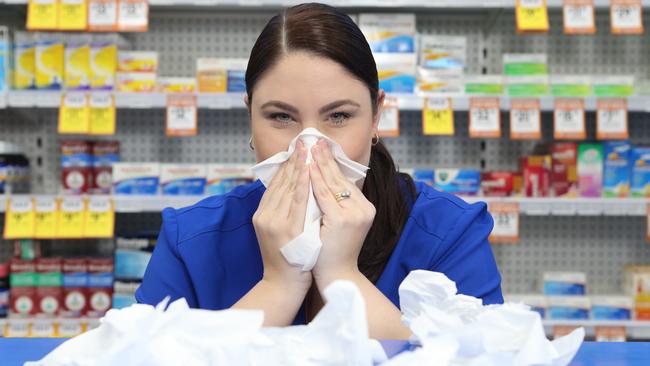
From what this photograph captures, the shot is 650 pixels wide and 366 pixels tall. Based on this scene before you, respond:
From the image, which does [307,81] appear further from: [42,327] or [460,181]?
[42,327]

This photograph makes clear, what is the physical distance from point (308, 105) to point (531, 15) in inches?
71.0

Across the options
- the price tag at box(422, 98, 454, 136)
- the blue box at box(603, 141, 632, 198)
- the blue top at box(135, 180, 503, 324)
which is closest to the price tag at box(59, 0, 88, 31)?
the price tag at box(422, 98, 454, 136)

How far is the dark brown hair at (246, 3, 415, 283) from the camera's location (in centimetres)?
140

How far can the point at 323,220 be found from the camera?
50.6 inches

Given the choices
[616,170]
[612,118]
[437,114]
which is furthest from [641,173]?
[437,114]

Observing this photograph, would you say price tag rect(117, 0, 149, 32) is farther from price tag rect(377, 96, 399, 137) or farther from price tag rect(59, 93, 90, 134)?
price tag rect(377, 96, 399, 137)

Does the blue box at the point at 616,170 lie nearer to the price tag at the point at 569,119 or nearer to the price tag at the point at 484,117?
the price tag at the point at 569,119

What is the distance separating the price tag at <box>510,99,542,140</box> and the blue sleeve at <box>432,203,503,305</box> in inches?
55.8

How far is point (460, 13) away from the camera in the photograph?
3.32 m

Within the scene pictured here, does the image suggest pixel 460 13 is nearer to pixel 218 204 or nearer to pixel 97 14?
pixel 97 14

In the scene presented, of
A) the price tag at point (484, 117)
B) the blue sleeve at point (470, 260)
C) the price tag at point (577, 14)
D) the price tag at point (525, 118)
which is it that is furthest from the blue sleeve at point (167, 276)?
the price tag at point (577, 14)

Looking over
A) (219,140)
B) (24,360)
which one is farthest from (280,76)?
(219,140)

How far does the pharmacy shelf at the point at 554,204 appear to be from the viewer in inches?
110

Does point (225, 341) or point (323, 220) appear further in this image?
point (323, 220)
